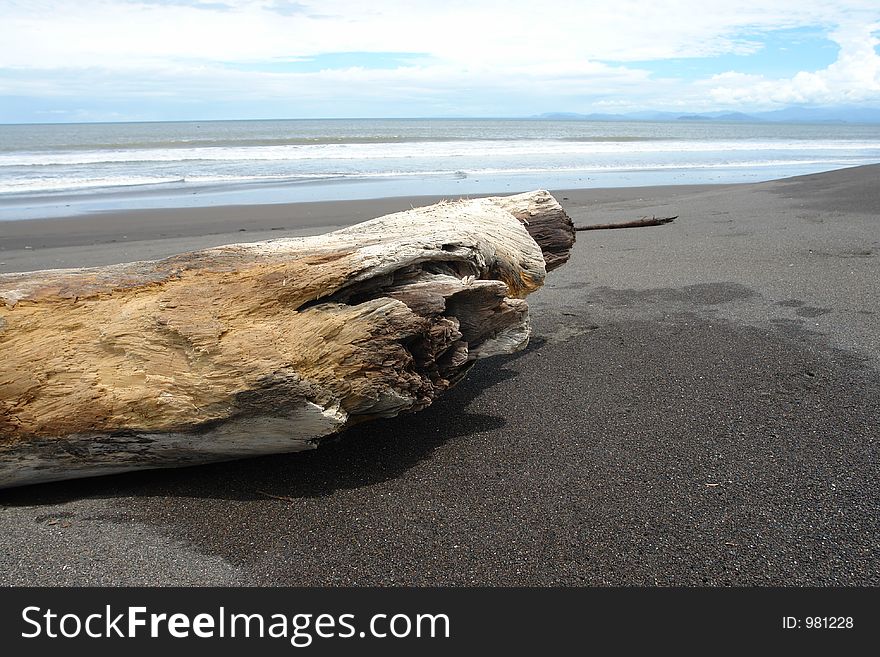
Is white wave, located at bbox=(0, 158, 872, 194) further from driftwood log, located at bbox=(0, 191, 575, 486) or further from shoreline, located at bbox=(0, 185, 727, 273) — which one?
driftwood log, located at bbox=(0, 191, 575, 486)

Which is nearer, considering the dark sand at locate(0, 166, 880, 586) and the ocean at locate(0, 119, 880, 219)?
the dark sand at locate(0, 166, 880, 586)

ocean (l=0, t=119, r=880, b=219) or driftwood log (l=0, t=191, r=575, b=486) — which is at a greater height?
ocean (l=0, t=119, r=880, b=219)

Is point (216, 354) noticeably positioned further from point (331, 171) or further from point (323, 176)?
point (331, 171)

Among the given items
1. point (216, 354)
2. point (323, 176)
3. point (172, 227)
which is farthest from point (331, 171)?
point (216, 354)

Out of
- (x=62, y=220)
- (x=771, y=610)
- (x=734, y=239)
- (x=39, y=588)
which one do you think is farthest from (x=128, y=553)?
(x=62, y=220)

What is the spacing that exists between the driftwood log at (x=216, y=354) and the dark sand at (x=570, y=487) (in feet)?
0.89

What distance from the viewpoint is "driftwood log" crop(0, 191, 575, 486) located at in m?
2.92

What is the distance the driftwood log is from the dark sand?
27cm

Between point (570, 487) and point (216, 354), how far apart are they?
162 cm

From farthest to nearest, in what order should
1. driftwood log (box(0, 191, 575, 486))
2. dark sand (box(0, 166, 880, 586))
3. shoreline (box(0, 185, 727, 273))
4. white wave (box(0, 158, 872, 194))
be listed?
white wave (box(0, 158, 872, 194))
shoreline (box(0, 185, 727, 273))
driftwood log (box(0, 191, 575, 486))
dark sand (box(0, 166, 880, 586))

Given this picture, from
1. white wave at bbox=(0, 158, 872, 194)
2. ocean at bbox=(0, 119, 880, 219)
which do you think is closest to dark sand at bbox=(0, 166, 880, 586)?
ocean at bbox=(0, 119, 880, 219)

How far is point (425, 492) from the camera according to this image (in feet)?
10.1

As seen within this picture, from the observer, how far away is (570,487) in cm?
307

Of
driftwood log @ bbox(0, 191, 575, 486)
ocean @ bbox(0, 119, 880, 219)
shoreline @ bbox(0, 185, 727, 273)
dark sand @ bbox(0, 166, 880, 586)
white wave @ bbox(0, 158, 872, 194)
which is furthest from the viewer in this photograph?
white wave @ bbox(0, 158, 872, 194)
